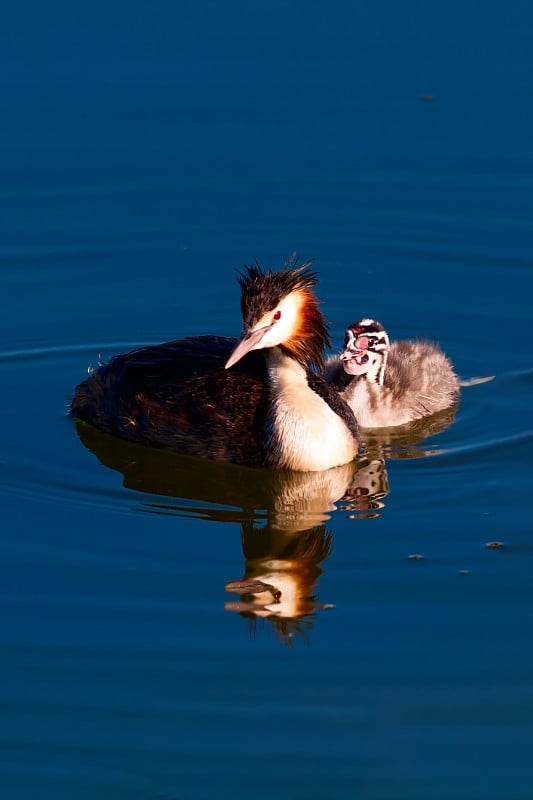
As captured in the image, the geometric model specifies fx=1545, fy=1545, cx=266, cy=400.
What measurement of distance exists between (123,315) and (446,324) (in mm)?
2160

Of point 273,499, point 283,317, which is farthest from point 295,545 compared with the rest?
point 283,317

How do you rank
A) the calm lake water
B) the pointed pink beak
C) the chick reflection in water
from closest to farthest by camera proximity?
the calm lake water
the chick reflection in water
the pointed pink beak

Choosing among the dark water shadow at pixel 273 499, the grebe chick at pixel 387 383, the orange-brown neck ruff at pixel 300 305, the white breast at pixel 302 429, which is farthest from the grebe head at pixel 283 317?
the dark water shadow at pixel 273 499

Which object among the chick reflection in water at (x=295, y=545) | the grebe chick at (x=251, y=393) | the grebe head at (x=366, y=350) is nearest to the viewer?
the chick reflection in water at (x=295, y=545)

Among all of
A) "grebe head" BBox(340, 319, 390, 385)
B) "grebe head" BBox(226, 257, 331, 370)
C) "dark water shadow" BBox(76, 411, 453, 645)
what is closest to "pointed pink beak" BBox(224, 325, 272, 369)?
"grebe head" BBox(226, 257, 331, 370)

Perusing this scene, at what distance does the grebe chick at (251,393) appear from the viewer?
27.9 ft

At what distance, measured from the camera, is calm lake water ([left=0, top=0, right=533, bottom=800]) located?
A: 593 centimetres

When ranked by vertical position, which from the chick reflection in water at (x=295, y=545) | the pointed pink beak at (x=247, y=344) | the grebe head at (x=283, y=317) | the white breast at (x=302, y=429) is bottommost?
the chick reflection in water at (x=295, y=545)

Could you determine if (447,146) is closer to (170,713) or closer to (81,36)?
(81,36)

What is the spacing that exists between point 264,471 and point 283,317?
865 millimetres

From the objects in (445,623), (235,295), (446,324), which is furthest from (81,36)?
(445,623)

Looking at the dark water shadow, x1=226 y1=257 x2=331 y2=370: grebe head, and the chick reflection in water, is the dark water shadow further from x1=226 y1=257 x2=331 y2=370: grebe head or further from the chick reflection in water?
x1=226 y1=257 x2=331 y2=370: grebe head

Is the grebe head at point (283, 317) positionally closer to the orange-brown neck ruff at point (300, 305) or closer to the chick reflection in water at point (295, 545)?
the orange-brown neck ruff at point (300, 305)

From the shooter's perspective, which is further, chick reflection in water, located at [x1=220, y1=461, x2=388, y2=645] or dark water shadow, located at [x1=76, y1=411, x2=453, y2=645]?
dark water shadow, located at [x1=76, y1=411, x2=453, y2=645]
